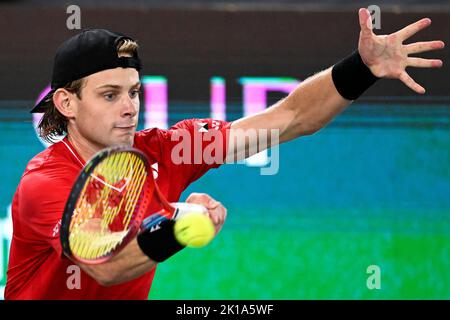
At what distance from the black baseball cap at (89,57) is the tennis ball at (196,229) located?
2.21 ft

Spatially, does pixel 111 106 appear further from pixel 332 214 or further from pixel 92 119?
pixel 332 214

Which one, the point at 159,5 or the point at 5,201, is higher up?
the point at 159,5

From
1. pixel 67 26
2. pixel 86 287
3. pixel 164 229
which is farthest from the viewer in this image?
pixel 67 26

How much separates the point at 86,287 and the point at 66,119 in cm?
57

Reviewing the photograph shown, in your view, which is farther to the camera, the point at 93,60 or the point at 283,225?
the point at 283,225

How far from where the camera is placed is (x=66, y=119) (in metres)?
3.11

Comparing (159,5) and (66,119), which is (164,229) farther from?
(159,5)

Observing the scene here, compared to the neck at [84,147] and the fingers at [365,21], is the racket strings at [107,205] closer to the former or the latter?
the neck at [84,147]

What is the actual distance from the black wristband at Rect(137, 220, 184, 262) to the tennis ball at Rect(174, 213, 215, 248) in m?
0.04

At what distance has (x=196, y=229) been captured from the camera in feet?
7.91

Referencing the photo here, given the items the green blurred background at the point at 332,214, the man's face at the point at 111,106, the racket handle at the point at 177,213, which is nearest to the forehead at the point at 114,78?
the man's face at the point at 111,106

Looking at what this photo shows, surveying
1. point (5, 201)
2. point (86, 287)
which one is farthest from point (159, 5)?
point (86, 287)

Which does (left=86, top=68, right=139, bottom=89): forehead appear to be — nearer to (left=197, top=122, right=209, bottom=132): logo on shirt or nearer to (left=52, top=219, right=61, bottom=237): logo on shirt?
(left=197, top=122, right=209, bottom=132): logo on shirt

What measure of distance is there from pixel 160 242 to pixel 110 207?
0.94ft
